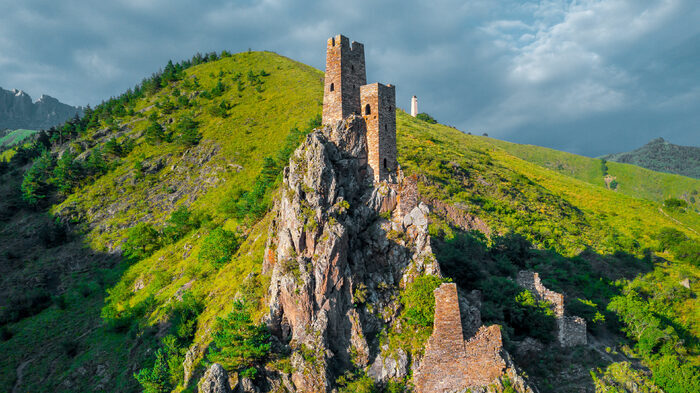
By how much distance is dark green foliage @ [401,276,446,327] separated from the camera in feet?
99.5

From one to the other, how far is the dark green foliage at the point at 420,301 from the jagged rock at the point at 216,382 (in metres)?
14.5

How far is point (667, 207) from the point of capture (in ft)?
313

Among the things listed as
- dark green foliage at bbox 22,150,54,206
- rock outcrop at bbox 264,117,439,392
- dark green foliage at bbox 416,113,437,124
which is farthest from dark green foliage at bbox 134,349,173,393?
dark green foliage at bbox 416,113,437,124

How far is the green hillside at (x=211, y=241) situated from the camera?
42.1 meters

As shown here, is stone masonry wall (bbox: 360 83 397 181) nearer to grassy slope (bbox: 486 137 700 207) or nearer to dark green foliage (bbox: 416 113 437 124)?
dark green foliage (bbox: 416 113 437 124)

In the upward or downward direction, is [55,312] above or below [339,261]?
below

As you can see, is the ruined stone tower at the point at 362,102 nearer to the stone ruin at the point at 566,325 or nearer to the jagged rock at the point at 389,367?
the jagged rock at the point at 389,367

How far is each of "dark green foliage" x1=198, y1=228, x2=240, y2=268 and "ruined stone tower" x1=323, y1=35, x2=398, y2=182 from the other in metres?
26.2

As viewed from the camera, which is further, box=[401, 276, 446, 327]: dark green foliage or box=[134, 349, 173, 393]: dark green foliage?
box=[134, 349, 173, 393]: dark green foliage

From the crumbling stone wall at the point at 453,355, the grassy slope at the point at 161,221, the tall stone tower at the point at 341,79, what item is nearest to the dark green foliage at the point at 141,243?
the grassy slope at the point at 161,221

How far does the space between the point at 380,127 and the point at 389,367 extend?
21.4 metres

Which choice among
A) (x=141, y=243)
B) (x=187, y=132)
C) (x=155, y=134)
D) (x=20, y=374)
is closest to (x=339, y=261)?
(x=20, y=374)

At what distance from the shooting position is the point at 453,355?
28.5 m

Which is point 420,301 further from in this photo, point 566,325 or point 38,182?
point 38,182
